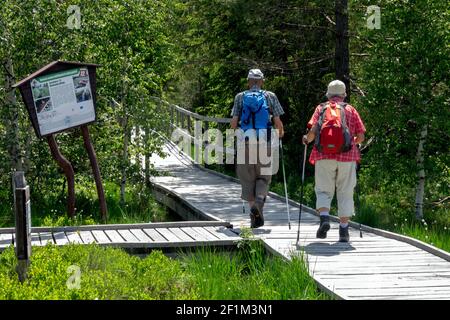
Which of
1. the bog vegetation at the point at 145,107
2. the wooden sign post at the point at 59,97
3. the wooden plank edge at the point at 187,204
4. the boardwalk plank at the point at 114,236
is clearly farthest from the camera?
the bog vegetation at the point at 145,107

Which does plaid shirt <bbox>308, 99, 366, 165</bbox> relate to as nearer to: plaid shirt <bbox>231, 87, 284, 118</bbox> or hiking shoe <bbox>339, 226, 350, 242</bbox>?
hiking shoe <bbox>339, 226, 350, 242</bbox>

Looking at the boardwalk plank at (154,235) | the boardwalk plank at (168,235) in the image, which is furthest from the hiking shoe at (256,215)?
the boardwalk plank at (154,235)

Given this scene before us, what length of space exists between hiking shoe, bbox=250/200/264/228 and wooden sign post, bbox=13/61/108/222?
2.08m

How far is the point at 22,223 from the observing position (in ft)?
21.1

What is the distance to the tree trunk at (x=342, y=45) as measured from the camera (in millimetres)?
14039

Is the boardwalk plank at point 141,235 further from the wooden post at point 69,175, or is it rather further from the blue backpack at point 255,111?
the blue backpack at point 255,111

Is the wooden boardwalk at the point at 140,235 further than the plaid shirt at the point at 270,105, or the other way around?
the plaid shirt at the point at 270,105

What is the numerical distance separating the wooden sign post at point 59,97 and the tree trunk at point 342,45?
16.8 feet

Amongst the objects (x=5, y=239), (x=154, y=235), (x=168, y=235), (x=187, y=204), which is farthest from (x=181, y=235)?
(x=187, y=204)

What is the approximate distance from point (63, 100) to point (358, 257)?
380 centimetres

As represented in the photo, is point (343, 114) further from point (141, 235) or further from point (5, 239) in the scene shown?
point (5, 239)

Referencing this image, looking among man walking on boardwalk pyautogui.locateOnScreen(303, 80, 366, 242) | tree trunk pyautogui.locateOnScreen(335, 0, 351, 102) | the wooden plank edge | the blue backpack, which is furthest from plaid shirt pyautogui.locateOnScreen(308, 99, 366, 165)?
tree trunk pyautogui.locateOnScreen(335, 0, 351, 102)
